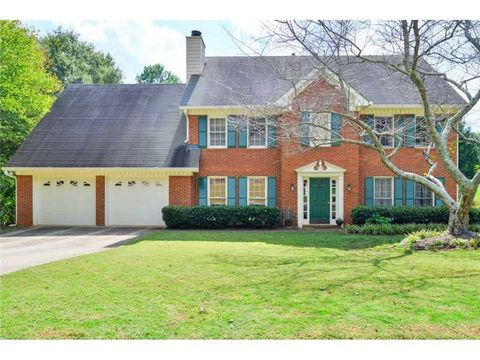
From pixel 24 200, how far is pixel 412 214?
16082 millimetres

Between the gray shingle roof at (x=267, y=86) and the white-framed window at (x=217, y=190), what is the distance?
10.4ft

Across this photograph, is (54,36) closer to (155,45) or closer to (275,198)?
(275,198)

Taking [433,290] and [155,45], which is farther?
[155,45]

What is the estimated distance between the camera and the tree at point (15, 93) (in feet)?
57.0

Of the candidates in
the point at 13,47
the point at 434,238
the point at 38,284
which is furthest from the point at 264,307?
the point at 13,47

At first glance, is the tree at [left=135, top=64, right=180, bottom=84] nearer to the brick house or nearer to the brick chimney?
the brick chimney

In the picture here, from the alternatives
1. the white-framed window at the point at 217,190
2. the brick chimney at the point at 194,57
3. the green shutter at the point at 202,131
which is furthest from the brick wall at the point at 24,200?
the brick chimney at the point at 194,57

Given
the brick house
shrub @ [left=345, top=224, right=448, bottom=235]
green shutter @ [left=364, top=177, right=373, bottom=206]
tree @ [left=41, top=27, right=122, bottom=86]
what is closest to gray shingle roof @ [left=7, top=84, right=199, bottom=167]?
the brick house

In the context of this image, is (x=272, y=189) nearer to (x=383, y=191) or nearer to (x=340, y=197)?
(x=340, y=197)

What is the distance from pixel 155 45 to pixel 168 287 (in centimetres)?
488

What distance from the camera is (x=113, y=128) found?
19.0 metres

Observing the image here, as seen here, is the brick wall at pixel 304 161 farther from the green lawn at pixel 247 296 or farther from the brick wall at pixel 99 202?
the green lawn at pixel 247 296

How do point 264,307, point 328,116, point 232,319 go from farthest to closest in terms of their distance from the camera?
point 328,116
point 264,307
point 232,319

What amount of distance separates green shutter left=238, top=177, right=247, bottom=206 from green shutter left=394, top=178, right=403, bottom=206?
628 centimetres
